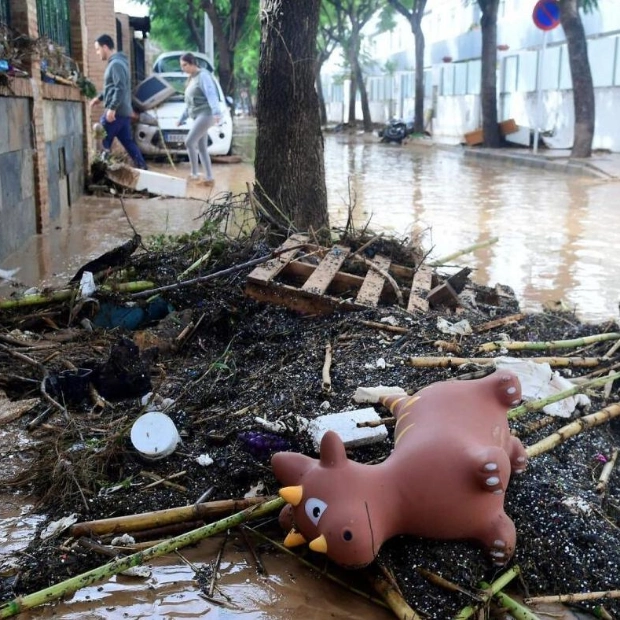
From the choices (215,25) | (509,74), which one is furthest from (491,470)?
(509,74)

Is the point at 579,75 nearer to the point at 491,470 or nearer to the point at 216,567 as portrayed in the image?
the point at 491,470

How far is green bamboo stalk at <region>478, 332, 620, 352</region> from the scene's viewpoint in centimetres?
378

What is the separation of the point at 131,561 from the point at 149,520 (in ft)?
1.03

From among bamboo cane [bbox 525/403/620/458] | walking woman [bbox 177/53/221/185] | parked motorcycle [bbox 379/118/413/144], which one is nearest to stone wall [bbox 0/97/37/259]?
walking woman [bbox 177/53/221/185]

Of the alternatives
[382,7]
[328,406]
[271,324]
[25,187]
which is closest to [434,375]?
[328,406]

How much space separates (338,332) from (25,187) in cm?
481

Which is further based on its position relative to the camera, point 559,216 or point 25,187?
point 559,216

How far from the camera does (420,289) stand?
4.71 metres

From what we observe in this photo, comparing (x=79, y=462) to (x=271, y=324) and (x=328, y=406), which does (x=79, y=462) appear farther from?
(x=271, y=324)

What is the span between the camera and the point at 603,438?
329 centimetres

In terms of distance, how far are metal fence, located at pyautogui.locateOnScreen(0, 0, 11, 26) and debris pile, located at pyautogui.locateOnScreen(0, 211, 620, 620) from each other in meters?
3.60

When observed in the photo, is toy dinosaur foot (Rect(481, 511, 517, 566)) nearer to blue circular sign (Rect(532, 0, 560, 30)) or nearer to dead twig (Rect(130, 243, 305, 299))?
dead twig (Rect(130, 243, 305, 299))

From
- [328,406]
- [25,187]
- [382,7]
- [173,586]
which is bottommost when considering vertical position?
[173,586]

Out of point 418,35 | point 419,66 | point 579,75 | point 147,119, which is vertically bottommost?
point 147,119
